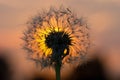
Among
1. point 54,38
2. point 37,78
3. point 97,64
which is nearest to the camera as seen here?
point 54,38

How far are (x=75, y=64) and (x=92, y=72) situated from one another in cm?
9520

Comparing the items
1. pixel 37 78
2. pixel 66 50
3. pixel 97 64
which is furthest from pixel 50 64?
pixel 97 64

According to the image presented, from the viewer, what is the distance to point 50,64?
2259 inches

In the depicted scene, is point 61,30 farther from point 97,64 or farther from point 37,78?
point 97,64

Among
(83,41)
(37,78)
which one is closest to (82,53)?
(83,41)

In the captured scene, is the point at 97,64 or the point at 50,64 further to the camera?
the point at 97,64

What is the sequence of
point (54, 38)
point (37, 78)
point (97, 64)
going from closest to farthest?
1. point (54, 38)
2. point (37, 78)
3. point (97, 64)

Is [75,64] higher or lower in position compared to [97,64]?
lower

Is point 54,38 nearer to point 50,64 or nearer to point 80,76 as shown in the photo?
point 50,64

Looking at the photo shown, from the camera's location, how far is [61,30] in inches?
2265

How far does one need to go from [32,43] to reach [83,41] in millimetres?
3957

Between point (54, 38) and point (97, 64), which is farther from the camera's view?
point (97, 64)

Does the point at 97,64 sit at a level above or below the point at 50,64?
above

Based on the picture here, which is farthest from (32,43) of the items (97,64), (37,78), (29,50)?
(97,64)
